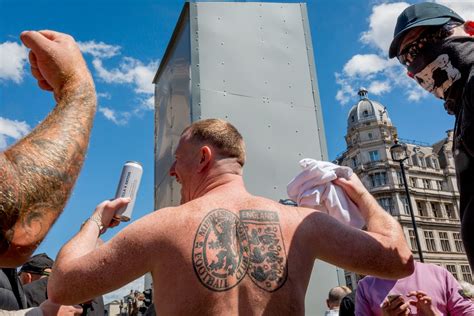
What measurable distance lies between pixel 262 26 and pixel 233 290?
13.3 feet

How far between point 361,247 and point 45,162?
142 centimetres

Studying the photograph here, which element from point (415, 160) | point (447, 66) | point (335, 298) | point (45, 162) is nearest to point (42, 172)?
point (45, 162)

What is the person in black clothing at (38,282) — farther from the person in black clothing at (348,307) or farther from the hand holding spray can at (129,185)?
the person in black clothing at (348,307)

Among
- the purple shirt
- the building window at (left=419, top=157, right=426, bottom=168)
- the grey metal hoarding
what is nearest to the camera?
the purple shirt

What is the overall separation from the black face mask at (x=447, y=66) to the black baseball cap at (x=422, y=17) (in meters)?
0.14

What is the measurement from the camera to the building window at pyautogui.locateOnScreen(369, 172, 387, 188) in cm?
5297

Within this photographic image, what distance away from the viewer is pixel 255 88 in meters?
4.55

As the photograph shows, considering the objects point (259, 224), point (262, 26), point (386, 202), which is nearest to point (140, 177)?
point (259, 224)

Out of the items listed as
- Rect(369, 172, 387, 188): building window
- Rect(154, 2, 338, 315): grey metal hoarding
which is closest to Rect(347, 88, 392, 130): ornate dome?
Rect(369, 172, 387, 188): building window

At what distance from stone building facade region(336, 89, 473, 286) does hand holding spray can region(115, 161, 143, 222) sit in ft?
166

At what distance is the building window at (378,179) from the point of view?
53.0 meters

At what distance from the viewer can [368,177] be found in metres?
53.6

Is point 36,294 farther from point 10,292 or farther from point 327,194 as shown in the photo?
point 327,194

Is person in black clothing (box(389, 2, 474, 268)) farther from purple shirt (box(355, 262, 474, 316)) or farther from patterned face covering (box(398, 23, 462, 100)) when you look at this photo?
purple shirt (box(355, 262, 474, 316))
